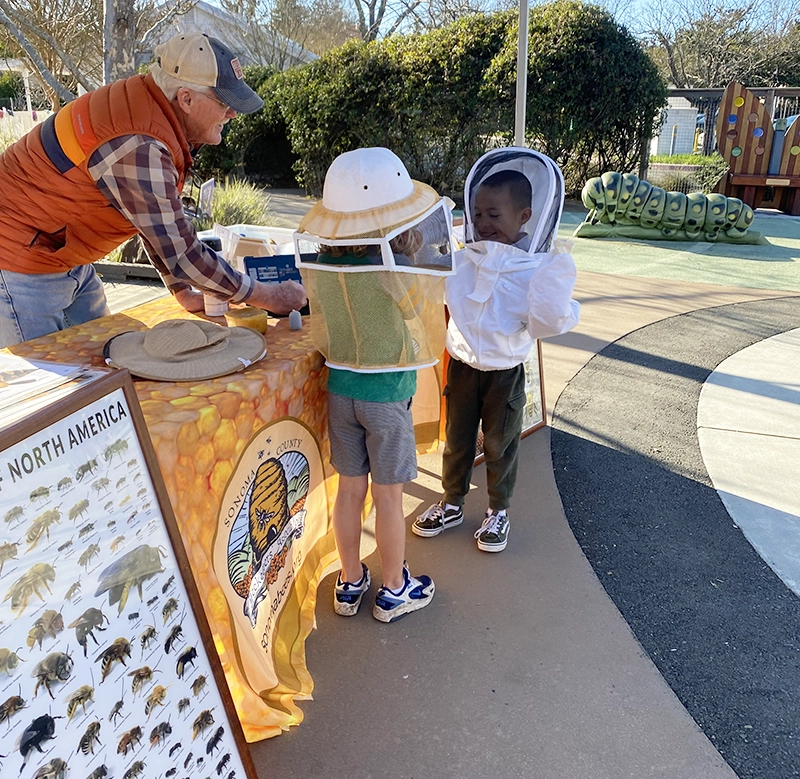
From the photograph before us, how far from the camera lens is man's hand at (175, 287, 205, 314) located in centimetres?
263

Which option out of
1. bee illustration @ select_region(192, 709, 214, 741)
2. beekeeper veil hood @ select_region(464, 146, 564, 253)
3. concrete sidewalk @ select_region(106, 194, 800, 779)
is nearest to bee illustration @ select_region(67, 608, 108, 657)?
bee illustration @ select_region(192, 709, 214, 741)

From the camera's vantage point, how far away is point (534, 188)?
2691 millimetres

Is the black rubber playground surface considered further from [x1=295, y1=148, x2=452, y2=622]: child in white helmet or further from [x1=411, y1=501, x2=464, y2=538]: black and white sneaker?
[x1=295, y1=148, x2=452, y2=622]: child in white helmet

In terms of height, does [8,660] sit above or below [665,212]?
above

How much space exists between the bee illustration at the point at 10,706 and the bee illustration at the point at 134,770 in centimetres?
32

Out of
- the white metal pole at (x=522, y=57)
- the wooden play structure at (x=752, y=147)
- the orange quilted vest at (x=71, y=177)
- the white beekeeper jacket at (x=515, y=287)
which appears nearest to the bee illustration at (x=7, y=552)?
the orange quilted vest at (x=71, y=177)

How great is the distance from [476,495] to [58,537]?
2.43m

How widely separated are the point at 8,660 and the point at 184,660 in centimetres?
46

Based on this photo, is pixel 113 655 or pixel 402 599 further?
pixel 402 599

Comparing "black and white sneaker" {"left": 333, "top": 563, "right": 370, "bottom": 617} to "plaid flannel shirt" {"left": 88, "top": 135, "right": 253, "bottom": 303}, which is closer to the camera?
"plaid flannel shirt" {"left": 88, "top": 135, "right": 253, "bottom": 303}

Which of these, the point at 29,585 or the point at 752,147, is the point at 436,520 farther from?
the point at 752,147

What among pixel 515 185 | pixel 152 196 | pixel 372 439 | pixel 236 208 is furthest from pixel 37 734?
pixel 236 208

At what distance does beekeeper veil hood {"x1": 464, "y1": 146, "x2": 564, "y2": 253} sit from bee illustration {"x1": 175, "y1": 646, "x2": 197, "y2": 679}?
1856 mm

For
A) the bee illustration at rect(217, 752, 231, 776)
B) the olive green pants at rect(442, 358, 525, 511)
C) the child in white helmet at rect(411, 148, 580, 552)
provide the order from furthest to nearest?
the olive green pants at rect(442, 358, 525, 511) < the child in white helmet at rect(411, 148, 580, 552) < the bee illustration at rect(217, 752, 231, 776)
